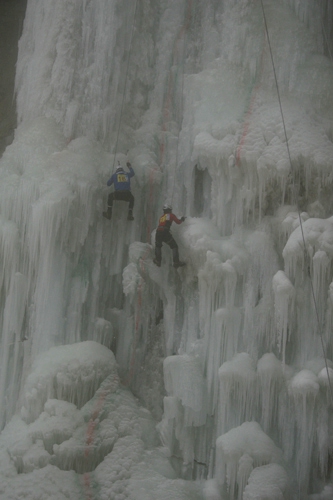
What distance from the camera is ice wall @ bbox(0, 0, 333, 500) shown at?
7.72 metres

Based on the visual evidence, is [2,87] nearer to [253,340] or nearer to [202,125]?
[202,125]

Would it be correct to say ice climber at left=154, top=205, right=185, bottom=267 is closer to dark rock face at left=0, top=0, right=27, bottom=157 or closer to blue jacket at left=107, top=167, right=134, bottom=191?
blue jacket at left=107, top=167, right=134, bottom=191

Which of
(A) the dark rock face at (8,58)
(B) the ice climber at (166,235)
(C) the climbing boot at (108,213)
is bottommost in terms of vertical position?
(B) the ice climber at (166,235)

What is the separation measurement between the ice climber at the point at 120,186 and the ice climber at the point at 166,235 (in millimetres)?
647

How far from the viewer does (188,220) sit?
9.05m

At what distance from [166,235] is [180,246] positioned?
324mm

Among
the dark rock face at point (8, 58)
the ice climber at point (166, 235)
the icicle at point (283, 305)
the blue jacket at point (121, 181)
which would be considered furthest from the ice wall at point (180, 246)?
the dark rock face at point (8, 58)

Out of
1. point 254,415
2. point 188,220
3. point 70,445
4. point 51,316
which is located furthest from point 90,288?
point 254,415

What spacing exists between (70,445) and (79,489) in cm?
Answer: 52

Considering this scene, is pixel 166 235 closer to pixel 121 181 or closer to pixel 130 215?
pixel 130 215

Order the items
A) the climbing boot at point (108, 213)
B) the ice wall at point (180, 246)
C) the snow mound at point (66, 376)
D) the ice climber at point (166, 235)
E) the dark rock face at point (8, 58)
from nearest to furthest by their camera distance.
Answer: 1. the ice wall at point (180, 246)
2. the snow mound at point (66, 376)
3. the ice climber at point (166, 235)
4. the climbing boot at point (108, 213)
5. the dark rock face at point (8, 58)

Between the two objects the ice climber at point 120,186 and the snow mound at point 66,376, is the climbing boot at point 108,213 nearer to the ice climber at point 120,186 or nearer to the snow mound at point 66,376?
the ice climber at point 120,186

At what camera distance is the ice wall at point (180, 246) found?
772 cm

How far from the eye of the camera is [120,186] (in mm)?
9062
